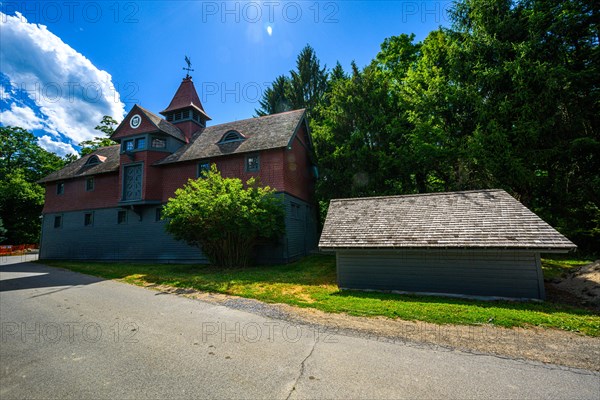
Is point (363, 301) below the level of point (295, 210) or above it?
below

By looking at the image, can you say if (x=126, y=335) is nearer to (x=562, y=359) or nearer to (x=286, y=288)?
(x=286, y=288)

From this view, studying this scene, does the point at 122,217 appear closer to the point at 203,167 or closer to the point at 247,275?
the point at 203,167

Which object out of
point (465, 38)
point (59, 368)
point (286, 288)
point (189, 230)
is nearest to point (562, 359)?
point (286, 288)

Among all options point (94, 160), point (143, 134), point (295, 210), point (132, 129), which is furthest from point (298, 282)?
point (94, 160)

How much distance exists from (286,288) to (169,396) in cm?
699

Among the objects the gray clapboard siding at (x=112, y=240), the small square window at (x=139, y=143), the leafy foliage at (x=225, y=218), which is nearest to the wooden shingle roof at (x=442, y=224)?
the leafy foliage at (x=225, y=218)

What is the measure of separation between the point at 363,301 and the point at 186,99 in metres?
24.2

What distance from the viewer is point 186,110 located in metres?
24.0

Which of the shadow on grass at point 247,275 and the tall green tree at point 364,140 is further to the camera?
the tall green tree at point 364,140

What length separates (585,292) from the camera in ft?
28.1

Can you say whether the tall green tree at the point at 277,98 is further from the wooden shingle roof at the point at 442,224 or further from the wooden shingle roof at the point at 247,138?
the wooden shingle roof at the point at 442,224

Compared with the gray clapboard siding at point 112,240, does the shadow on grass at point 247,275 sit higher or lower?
lower

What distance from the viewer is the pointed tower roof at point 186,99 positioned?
23.9 m

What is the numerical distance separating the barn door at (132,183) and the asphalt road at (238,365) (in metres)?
14.6
